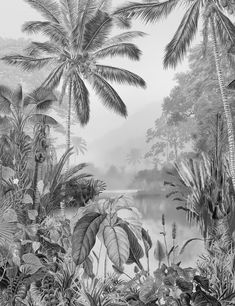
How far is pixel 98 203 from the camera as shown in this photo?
130 inches

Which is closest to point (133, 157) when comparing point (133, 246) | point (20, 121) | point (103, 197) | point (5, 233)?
point (20, 121)

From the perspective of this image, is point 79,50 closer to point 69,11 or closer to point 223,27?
point 69,11

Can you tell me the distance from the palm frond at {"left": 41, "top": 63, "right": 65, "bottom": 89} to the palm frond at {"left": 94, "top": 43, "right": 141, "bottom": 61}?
5.33ft

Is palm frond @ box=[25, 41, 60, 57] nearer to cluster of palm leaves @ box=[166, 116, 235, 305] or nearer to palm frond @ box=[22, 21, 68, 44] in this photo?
palm frond @ box=[22, 21, 68, 44]

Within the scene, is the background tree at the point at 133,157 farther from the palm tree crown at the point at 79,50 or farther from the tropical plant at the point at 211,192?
the tropical plant at the point at 211,192

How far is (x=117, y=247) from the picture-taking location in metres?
3.00

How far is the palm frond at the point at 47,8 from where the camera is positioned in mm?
14602

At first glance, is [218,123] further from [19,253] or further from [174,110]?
[174,110]

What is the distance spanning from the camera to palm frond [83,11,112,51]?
43.0 ft

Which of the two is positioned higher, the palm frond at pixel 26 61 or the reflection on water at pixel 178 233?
the palm frond at pixel 26 61

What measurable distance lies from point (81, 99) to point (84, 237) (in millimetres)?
13288

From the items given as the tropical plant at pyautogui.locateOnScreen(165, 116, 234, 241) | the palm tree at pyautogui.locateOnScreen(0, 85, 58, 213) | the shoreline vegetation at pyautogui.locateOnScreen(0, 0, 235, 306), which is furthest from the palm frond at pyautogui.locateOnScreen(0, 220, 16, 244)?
the palm tree at pyautogui.locateOnScreen(0, 85, 58, 213)

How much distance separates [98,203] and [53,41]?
1324 cm

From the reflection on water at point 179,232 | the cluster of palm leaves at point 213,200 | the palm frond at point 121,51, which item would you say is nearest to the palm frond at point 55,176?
the cluster of palm leaves at point 213,200
